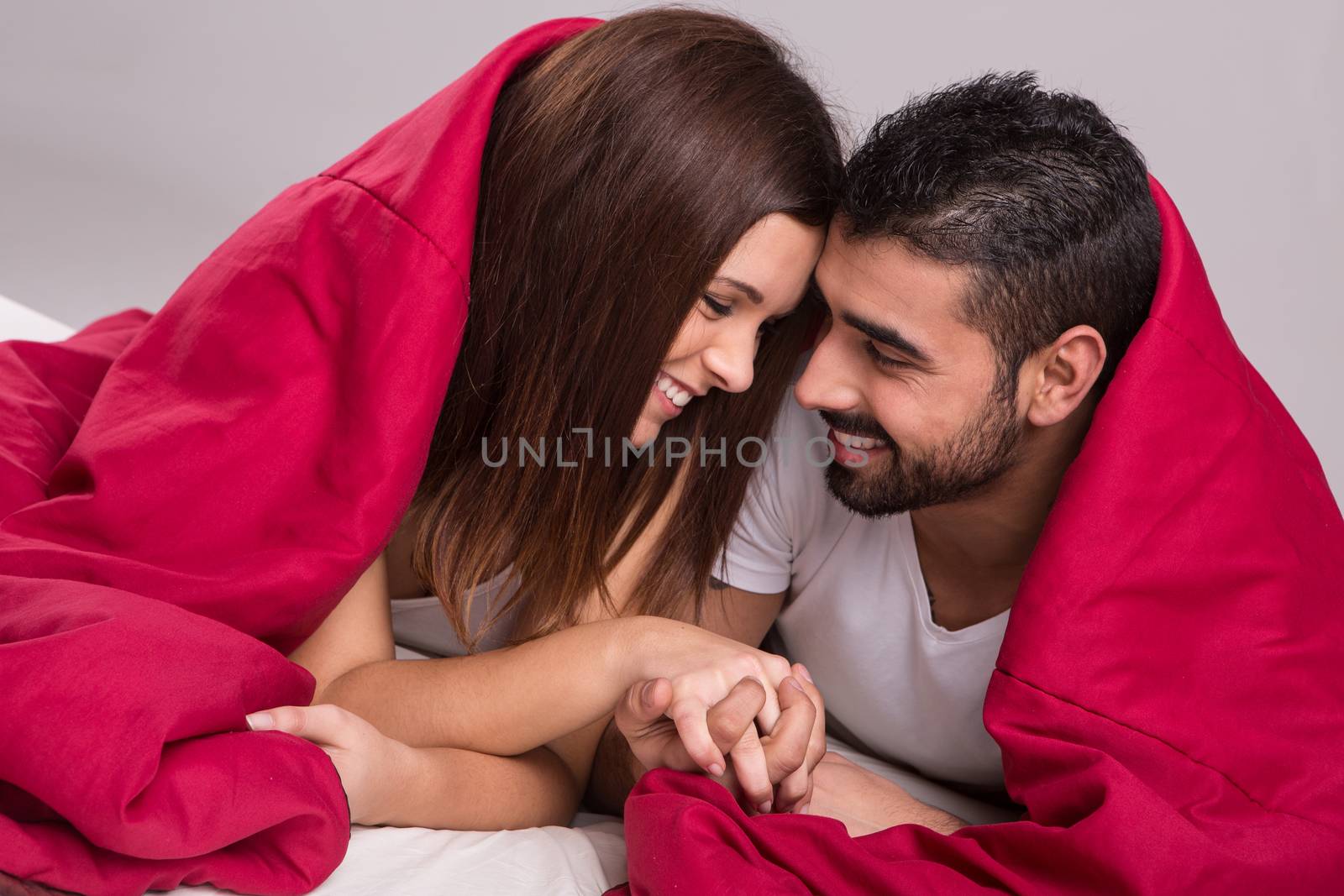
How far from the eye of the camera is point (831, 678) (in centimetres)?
197

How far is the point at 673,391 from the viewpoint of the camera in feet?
5.84

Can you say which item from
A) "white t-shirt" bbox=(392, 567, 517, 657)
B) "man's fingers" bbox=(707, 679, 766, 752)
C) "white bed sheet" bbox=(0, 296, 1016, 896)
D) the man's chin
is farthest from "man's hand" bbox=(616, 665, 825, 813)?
"white t-shirt" bbox=(392, 567, 517, 657)

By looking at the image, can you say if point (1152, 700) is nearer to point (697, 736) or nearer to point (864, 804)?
point (864, 804)

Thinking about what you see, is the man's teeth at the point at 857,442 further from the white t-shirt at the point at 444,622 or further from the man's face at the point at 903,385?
the white t-shirt at the point at 444,622

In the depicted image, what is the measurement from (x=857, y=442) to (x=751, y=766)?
18.7 inches

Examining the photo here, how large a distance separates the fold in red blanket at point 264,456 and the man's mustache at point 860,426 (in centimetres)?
48

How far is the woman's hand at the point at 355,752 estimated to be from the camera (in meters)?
1.43

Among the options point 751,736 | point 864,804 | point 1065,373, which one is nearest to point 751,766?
point 751,736

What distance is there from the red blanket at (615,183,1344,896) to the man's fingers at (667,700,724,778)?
2 centimetres

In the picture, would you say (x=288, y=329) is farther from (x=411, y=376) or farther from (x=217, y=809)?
(x=217, y=809)

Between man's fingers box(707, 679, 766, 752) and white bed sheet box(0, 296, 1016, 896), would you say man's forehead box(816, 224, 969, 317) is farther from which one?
white bed sheet box(0, 296, 1016, 896)

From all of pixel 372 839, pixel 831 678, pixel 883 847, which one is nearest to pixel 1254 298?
pixel 831 678

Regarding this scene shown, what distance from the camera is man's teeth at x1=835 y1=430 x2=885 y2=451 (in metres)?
1.73

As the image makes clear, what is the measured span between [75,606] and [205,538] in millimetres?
237
